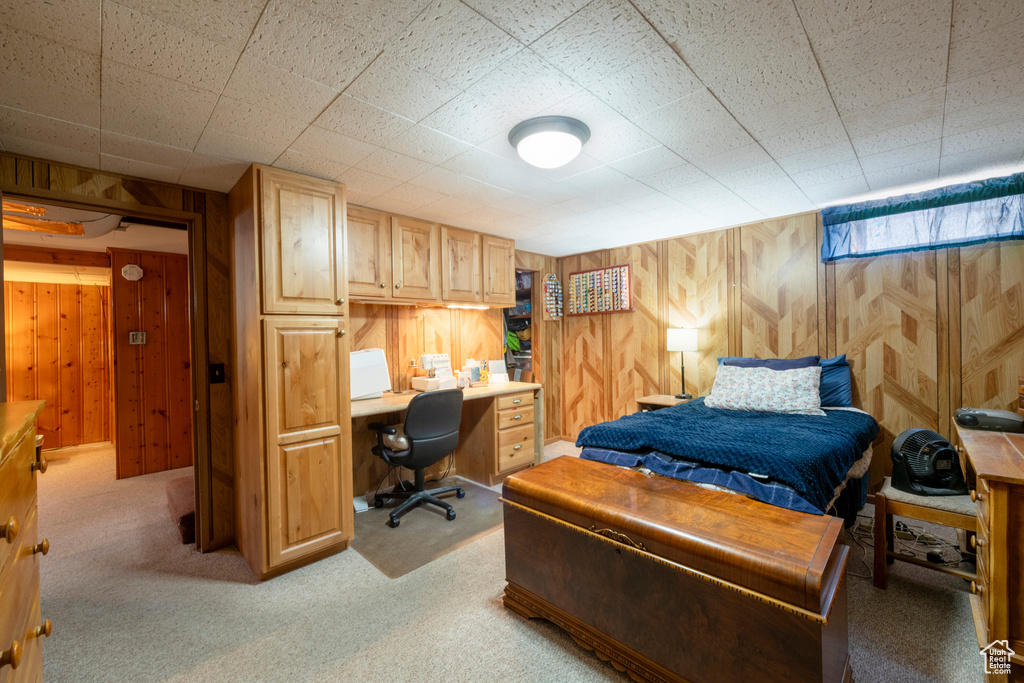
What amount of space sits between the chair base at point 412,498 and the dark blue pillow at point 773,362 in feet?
8.36

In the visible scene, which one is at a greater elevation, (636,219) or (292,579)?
(636,219)

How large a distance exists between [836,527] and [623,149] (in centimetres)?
195

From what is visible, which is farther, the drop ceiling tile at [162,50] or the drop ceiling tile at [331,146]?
the drop ceiling tile at [331,146]

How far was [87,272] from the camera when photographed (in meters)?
4.90

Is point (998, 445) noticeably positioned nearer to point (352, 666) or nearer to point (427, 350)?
point (352, 666)

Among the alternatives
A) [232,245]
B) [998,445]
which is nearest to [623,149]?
[998,445]

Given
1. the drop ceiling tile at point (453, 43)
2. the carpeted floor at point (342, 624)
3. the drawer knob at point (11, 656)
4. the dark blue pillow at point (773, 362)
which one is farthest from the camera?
the dark blue pillow at point (773, 362)

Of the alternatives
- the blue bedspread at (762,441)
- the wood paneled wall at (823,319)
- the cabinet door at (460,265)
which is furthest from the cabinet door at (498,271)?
the blue bedspread at (762,441)

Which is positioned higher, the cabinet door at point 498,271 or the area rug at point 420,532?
the cabinet door at point 498,271

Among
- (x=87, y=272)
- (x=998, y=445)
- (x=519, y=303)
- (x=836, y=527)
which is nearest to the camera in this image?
(x=836, y=527)

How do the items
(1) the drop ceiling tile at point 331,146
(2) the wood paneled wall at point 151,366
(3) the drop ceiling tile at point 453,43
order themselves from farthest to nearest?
(2) the wood paneled wall at point 151,366
(1) the drop ceiling tile at point 331,146
(3) the drop ceiling tile at point 453,43

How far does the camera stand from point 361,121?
1.95 metres

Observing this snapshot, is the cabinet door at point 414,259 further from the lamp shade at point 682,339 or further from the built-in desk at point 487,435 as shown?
the lamp shade at point 682,339

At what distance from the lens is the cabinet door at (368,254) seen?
315 centimetres
